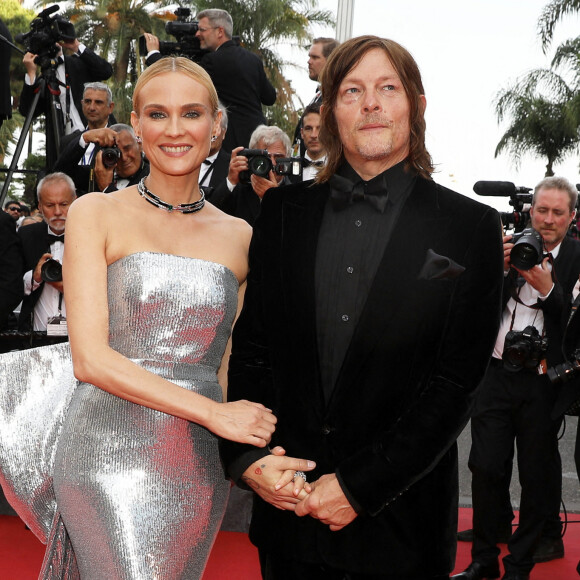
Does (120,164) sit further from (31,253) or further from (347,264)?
(347,264)

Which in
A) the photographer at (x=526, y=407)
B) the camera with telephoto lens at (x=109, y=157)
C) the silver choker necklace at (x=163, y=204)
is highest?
the silver choker necklace at (x=163, y=204)

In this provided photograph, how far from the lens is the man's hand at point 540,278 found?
385 cm

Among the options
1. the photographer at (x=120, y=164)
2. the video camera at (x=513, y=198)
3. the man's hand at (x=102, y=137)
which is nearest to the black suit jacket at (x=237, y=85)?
the photographer at (x=120, y=164)

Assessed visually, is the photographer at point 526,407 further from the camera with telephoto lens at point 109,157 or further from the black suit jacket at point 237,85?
the black suit jacket at point 237,85

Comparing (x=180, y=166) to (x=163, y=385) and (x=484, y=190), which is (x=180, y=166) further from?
(x=484, y=190)

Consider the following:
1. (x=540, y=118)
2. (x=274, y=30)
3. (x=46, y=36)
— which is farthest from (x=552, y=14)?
(x=46, y=36)

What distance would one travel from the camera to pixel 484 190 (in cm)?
412

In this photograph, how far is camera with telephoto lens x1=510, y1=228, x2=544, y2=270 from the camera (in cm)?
365

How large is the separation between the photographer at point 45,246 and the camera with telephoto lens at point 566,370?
105 inches

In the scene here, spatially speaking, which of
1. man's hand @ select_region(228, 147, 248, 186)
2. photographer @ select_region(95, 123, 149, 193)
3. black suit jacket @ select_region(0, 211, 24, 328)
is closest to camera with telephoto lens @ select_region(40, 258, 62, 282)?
black suit jacket @ select_region(0, 211, 24, 328)

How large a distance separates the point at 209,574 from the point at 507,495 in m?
1.51

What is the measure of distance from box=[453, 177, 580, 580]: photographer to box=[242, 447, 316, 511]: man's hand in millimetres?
2303

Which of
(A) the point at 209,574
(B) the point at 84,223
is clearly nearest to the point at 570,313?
(A) the point at 209,574

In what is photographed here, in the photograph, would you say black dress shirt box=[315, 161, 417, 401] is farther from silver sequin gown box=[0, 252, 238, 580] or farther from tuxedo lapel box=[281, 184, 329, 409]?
silver sequin gown box=[0, 252, 238, 580]
